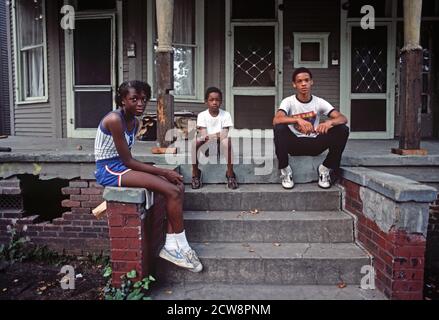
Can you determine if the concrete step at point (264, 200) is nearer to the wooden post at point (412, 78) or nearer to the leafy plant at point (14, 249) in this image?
the wooden post at point (412, 78)

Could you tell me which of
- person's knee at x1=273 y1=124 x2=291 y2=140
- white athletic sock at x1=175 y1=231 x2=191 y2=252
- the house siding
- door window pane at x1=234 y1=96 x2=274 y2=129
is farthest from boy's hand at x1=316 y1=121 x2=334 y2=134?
the house siding

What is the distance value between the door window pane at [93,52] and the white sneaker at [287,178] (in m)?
4.68

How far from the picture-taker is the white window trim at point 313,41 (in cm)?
710

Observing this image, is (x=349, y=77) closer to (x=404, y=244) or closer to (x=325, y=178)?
(x=325, y=178)

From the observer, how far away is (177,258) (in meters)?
3.02


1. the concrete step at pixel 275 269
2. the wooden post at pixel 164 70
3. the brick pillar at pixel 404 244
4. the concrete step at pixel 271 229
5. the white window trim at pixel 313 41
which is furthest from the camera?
the white window trim at pixel 313 41

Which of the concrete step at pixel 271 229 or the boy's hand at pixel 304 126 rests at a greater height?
the boy's hand at pixel 304 126

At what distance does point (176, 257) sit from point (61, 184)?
2200 millimetres

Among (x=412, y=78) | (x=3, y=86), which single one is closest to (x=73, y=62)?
(x=412, y=78)

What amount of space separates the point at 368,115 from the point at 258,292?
5.37 meters

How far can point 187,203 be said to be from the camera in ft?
12.6

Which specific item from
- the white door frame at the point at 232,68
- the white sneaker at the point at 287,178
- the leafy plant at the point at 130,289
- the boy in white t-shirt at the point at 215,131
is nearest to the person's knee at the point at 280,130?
the white sneaker at the point at 287,178

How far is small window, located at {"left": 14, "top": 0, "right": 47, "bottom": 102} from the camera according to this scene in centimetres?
773

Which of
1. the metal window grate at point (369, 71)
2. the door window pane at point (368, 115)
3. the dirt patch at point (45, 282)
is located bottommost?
the dirt patch at point (45, 282)
